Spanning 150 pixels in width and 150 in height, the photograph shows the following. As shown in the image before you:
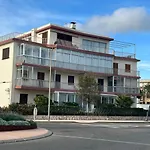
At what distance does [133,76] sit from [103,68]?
300 inches

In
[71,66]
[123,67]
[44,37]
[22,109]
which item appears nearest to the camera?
[22,109]

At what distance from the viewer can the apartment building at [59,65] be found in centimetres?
4450

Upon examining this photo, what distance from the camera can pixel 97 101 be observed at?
4491 cm

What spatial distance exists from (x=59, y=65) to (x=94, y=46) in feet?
29.9

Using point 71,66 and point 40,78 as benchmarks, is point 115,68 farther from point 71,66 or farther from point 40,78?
point 40,78

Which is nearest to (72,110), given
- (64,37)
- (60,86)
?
(60,86)

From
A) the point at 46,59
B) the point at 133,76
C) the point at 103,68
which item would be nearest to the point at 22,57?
the point at 46,59

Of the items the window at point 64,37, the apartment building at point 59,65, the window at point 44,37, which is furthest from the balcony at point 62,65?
the window at point 44,37

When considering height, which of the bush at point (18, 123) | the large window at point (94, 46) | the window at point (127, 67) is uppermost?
the large window at point (94, 46)

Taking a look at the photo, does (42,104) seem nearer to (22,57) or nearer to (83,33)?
(22,57)

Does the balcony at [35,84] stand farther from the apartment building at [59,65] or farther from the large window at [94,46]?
the large window at [94,46]

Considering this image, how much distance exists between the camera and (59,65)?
4762 centimetres

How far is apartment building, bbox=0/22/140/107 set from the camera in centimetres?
4450

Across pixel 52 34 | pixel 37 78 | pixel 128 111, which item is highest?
pixel 52 34
